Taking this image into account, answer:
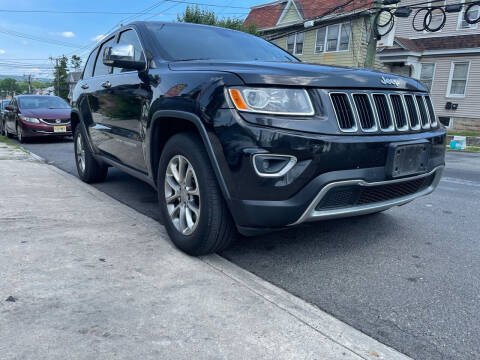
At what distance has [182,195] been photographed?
110 inches

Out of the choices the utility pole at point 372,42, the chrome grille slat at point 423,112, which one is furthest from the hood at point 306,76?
the utility pole at point 372,42

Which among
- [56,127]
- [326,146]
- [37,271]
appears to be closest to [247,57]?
[326,146]

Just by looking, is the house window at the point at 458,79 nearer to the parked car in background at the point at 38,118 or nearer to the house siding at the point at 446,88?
the house siding at the point at 446,88

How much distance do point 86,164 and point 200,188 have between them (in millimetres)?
3082

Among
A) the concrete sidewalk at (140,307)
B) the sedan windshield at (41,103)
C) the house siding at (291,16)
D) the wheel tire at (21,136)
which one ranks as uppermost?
the house siding at (291,16)

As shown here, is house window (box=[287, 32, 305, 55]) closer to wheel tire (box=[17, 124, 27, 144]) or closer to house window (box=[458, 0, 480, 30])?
house window (box=[458, 0, 480, 30])

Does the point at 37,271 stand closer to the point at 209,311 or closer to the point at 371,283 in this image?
the point at 209,311

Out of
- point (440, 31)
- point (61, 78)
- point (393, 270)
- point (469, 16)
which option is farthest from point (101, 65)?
point (61, 78)

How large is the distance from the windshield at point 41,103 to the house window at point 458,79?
54.3 feet

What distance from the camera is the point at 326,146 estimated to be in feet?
7.32

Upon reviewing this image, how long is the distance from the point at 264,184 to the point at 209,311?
0.74 meters

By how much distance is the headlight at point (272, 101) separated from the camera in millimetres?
2246

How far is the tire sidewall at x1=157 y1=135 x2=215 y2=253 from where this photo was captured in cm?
250

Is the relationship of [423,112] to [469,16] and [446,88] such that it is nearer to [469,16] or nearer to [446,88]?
[446,88]
